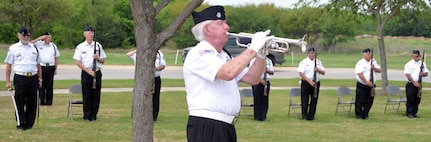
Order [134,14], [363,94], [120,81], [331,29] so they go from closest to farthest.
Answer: [134,14]
[363,94]
[120,81]
[331,29]

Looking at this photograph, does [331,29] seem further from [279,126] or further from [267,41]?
[267,41]

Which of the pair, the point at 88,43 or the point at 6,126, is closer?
the point at 6,126

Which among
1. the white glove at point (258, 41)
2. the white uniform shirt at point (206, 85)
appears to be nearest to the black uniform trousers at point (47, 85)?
the white uniform shirt at point (206, 85)

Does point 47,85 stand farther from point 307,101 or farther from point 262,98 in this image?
point 307,101

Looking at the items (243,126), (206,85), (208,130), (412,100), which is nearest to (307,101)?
(243,126)

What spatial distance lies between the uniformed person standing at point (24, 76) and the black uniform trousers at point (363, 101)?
773 cm

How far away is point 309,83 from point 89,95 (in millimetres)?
4868

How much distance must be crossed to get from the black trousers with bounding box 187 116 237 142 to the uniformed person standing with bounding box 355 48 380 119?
10.7 metres

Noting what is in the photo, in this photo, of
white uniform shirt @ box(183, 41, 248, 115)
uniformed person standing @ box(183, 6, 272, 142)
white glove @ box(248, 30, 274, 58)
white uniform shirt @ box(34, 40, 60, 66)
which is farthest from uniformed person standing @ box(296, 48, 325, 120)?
white glove @ box(248, 30, 274, 58)

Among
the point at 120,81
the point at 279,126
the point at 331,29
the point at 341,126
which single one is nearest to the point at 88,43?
the point at 279,126

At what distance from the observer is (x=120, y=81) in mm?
25703

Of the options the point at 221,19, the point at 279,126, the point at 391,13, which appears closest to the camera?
the point at 221,19

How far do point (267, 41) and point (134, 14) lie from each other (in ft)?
8.72

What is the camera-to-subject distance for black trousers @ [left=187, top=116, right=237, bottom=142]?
18.9 ft
